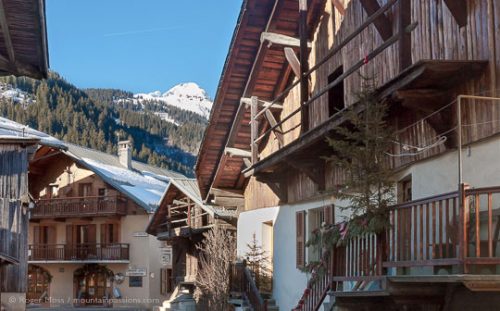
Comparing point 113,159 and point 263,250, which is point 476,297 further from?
point 113,159

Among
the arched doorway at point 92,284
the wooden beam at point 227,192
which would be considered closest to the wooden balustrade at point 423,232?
the wooden beam at point 227,192

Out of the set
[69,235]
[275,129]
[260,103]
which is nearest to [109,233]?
[69,235]

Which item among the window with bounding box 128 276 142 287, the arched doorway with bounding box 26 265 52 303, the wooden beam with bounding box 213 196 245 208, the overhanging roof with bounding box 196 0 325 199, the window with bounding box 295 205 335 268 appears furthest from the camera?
the arched doorway with bounding box 26 265 52 303

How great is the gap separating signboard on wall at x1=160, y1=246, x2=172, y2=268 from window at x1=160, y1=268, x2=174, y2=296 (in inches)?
15.5

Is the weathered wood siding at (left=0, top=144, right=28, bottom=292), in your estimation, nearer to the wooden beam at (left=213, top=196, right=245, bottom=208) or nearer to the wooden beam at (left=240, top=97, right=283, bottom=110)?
the wooden beam at (left=213, top=196, right=245, bottom=208)

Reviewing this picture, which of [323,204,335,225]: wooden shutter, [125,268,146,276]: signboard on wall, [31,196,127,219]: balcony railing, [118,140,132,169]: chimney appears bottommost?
[125,268,146,276]: signboard on wall

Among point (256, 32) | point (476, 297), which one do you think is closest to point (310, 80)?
point (256, 32)

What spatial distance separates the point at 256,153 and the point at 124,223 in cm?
2560

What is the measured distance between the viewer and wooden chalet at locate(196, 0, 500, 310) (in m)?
8.13

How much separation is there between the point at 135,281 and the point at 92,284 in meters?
3.57

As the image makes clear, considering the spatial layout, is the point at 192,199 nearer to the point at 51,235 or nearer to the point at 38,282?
the point at 51,235

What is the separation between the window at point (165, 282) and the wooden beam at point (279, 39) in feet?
88.6

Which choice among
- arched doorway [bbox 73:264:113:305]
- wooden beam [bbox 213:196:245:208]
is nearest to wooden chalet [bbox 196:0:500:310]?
wooden beam [bbox 213:196:245:208]

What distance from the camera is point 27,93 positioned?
87.1 metres
